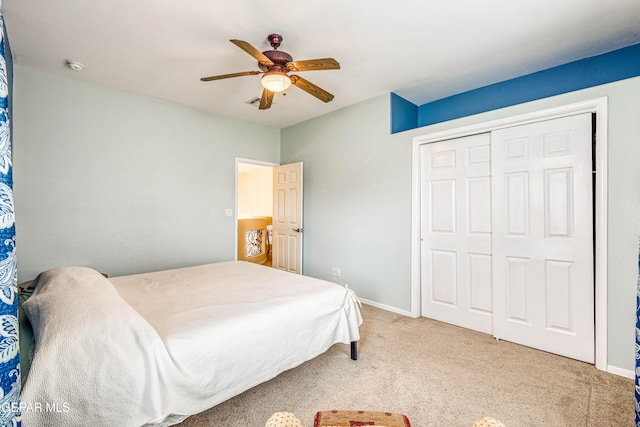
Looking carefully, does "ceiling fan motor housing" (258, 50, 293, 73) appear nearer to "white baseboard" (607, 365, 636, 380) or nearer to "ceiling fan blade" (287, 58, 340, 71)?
"ceiling fan blade" (287, 58, 340, 71)

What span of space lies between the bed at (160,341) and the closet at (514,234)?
4.82ft

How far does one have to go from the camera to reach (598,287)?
7.45 ft

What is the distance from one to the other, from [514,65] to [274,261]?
4179 millimetres

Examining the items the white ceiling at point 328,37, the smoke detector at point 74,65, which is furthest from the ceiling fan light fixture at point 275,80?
the smoke detector at point 74,65

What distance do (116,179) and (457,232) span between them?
3929 millimetres

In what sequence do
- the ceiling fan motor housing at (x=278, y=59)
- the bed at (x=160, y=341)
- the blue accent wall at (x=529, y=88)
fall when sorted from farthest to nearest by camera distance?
the blue accent wall at (x=529, y=88) → the ceiling fan motor housing at (x=278, y=59) → the bed at (x=160, y=341)

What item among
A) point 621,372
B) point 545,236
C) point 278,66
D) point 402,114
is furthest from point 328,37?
point 621,372

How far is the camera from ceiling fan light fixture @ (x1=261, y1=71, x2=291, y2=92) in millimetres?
2291

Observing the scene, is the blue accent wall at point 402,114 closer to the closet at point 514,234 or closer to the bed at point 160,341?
the closet at point 514,234

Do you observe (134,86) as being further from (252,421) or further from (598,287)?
(598,287)

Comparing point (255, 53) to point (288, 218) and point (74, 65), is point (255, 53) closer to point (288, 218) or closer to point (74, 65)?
point (74, 65)

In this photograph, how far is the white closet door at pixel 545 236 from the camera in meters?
2.39

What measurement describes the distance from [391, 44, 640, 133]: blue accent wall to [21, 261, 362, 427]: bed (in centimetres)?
254

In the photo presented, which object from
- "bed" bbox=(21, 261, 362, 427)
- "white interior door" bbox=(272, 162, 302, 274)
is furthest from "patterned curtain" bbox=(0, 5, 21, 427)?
"white interior door" bbox=(272, 162, 302, 274)
